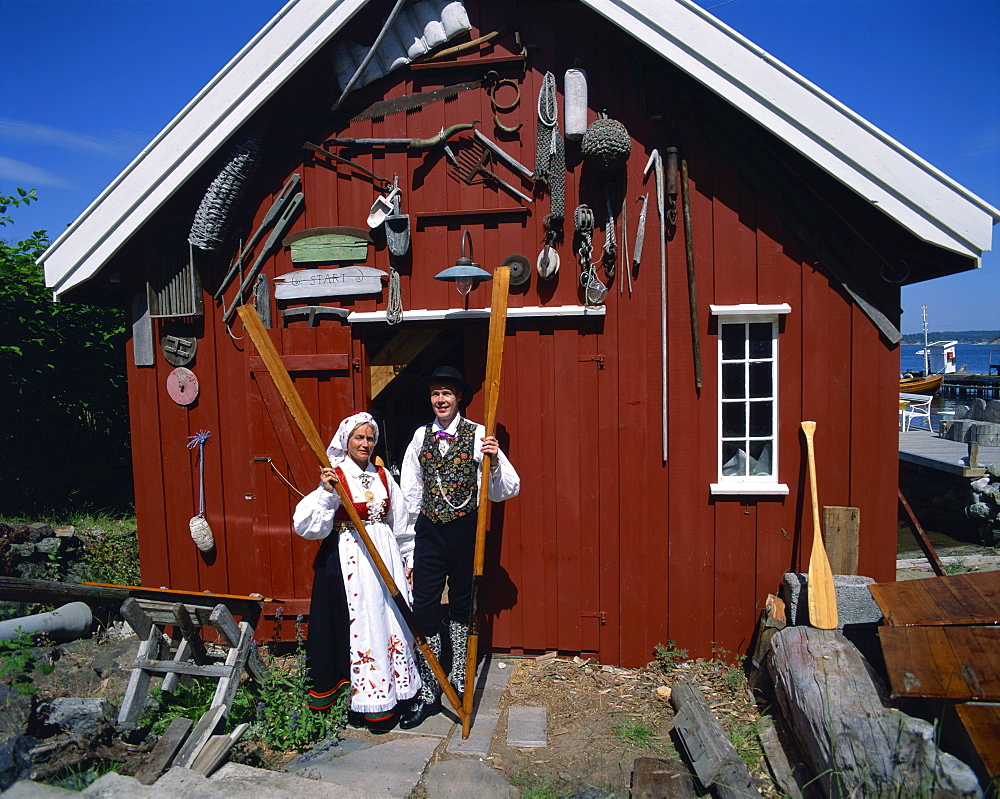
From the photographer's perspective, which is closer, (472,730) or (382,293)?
(472,730)

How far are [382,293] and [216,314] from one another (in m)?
1.29

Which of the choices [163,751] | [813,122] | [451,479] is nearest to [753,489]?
[451,479]

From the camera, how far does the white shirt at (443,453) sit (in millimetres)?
3945

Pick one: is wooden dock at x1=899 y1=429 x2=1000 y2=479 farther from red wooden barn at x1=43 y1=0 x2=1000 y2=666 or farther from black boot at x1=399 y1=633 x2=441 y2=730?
black boot at x1=399 y1=633 x2=441 y2=730

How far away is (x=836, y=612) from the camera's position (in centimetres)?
381

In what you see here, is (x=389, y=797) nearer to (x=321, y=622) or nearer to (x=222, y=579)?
(x=321, y=622)

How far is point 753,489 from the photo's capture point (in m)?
4.32

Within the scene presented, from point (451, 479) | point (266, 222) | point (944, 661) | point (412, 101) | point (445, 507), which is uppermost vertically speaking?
point (412, 101)

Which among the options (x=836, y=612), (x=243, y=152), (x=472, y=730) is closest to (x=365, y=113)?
(x=243, y=152)

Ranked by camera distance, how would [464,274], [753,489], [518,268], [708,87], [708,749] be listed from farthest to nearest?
[518,268], [753,489], [464,274], [708,87], [708,749]

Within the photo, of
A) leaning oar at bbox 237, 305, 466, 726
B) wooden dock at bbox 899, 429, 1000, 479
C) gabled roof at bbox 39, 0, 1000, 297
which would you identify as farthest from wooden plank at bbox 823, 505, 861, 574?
wooden dock at bbox 899, 429, 1000, 479

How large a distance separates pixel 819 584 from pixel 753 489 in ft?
2.33

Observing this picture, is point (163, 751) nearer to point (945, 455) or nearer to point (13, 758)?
point (13, 758)

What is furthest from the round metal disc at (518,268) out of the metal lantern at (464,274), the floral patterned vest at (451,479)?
the floral patterned vest at (451,479)
